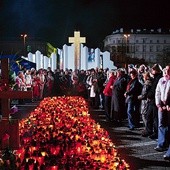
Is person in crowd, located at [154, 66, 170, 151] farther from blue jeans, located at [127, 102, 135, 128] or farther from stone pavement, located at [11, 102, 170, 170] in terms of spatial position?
blue jeans, located at [127, 102, 135, 128]

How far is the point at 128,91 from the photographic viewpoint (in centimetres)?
1322

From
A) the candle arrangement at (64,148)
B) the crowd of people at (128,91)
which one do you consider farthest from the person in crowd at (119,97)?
the candle arrangement at (64,148)

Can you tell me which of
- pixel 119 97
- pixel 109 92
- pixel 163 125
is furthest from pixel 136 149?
pixel 109 92

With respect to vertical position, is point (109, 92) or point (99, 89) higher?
point (99, 89)

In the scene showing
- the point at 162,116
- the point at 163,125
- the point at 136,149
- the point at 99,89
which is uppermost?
the point at 99,89

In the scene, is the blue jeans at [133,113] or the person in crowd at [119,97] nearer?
the blue jeans at [133,113]

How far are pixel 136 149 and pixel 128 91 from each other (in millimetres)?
3472

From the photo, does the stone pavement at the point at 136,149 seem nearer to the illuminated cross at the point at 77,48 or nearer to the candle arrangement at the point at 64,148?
the candle arrangement at the point at 64,148

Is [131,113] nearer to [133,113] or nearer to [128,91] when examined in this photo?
[133,113]

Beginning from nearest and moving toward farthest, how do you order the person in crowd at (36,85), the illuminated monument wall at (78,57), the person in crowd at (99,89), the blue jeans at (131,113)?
the blue jeans at (131,113), the person in crowd at (99,89), the person in crowd at (36,85), the illuminated monument wall at (78,57)

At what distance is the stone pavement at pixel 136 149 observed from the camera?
8441mm

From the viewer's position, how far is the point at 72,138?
7703mm

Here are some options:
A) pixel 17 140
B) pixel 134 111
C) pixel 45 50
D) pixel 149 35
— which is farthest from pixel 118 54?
pixel 17 140

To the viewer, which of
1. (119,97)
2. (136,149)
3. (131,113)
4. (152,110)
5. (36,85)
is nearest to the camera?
(136,149)
